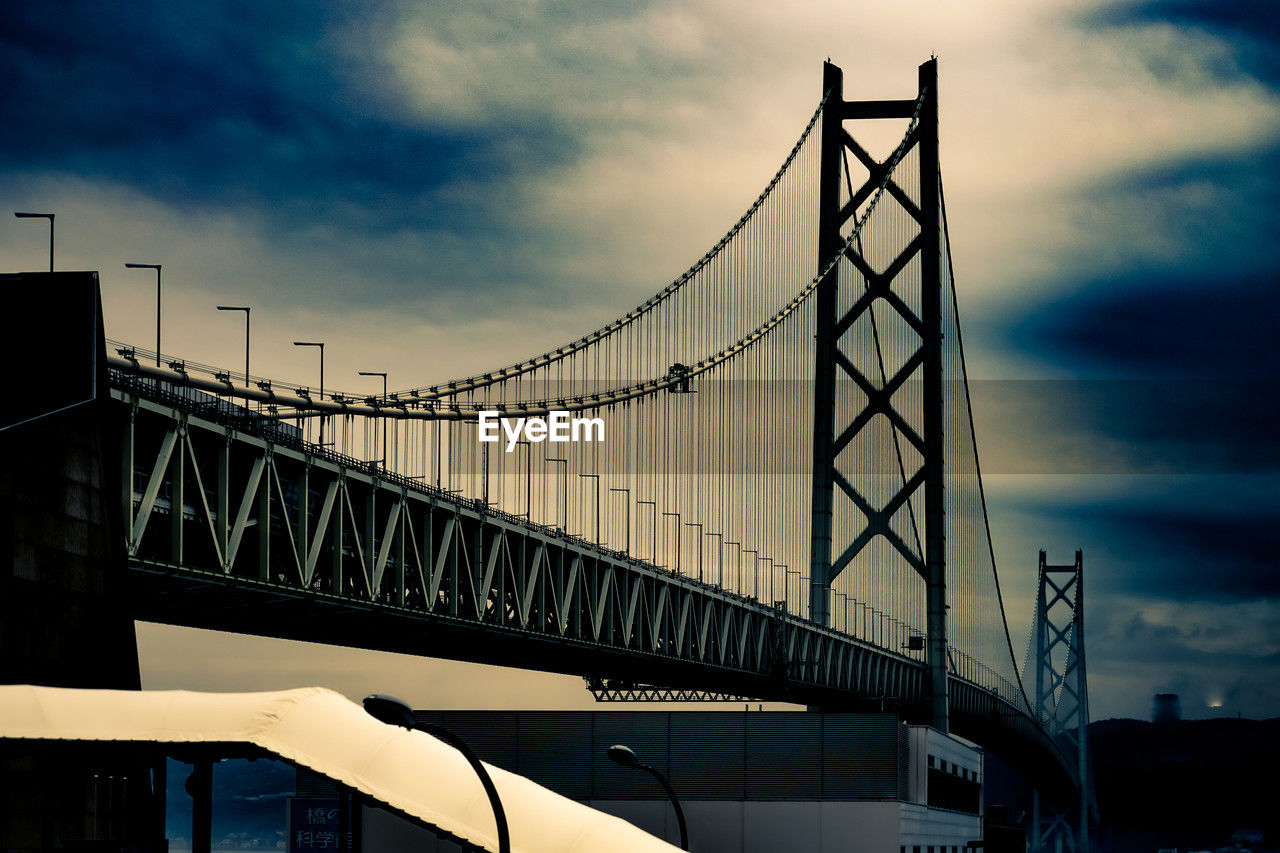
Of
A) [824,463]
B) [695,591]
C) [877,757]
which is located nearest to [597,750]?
[877,757]

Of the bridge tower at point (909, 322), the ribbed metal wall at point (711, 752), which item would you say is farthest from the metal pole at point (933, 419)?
the ribbed metal wall at point (711, 752)

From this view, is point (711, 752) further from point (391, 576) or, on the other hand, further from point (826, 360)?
point (826, 360)

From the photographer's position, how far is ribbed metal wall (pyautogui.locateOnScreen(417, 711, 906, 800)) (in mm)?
63844

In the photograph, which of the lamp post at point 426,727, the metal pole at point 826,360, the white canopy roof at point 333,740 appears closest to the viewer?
the lamp post at point 426,727

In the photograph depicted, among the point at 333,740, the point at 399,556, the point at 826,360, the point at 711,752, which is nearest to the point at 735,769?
the point at 711,752

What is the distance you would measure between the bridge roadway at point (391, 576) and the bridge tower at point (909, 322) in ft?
23.6

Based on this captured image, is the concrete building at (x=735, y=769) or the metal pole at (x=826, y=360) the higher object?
the metal pole at (x=826, y=360)

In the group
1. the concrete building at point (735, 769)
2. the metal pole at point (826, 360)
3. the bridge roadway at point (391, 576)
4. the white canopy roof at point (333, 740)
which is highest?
the metal pole at point (826, 360)

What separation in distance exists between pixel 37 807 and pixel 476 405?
42.2 m

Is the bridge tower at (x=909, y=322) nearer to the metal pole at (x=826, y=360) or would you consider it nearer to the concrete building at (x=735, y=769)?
the metal pole at (x=826, y=360)

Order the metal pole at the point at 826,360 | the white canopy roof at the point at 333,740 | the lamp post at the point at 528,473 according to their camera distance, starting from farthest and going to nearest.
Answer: the metal pole at the point at 826,360, the lamp post at the point at 528,473, the white canopy roof at the point at 333,740

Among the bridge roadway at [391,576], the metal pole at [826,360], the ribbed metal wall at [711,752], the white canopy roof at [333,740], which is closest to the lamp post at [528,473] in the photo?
the bridge roadway at [391,576]

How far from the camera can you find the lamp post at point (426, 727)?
27391mm

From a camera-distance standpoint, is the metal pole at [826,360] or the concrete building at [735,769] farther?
the metal pole at [826,360]
